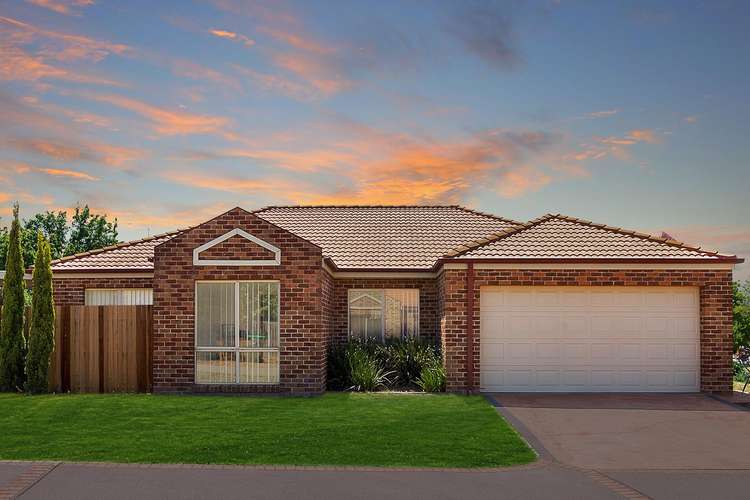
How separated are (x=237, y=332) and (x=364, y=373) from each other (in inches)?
116

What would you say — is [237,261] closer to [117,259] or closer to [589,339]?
[117,259]

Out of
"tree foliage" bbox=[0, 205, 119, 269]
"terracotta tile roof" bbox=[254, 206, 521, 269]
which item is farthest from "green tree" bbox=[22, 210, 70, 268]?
"terracotta tile roof" bbox=[254, 206, 521, 269]

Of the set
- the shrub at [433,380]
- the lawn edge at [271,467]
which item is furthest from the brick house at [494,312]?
the lawn edge at [271,467]

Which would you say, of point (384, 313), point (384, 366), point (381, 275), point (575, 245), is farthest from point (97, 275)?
point (575, 245)

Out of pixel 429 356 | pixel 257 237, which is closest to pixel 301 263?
pixel 257 237

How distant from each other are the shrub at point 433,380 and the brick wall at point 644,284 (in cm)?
21

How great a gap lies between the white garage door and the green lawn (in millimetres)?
1831

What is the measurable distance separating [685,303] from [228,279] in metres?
10.1

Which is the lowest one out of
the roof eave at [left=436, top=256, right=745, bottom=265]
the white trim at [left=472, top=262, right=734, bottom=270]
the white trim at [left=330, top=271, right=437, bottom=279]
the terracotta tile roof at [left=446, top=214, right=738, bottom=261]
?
the white trim at [left=330, top=271, right=437, bottom=279]

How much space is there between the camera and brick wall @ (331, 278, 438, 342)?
21031mm

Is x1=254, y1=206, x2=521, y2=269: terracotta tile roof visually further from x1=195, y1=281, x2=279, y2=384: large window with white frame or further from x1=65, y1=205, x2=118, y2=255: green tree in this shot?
x1=65, y1=205, x2=118, y2=255: green tree

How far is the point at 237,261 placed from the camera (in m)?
17.9

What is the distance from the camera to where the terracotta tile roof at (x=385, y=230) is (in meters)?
21.6

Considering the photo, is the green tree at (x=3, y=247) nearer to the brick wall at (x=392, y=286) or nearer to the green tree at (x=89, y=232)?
the green tree at (x=89, y=232)
